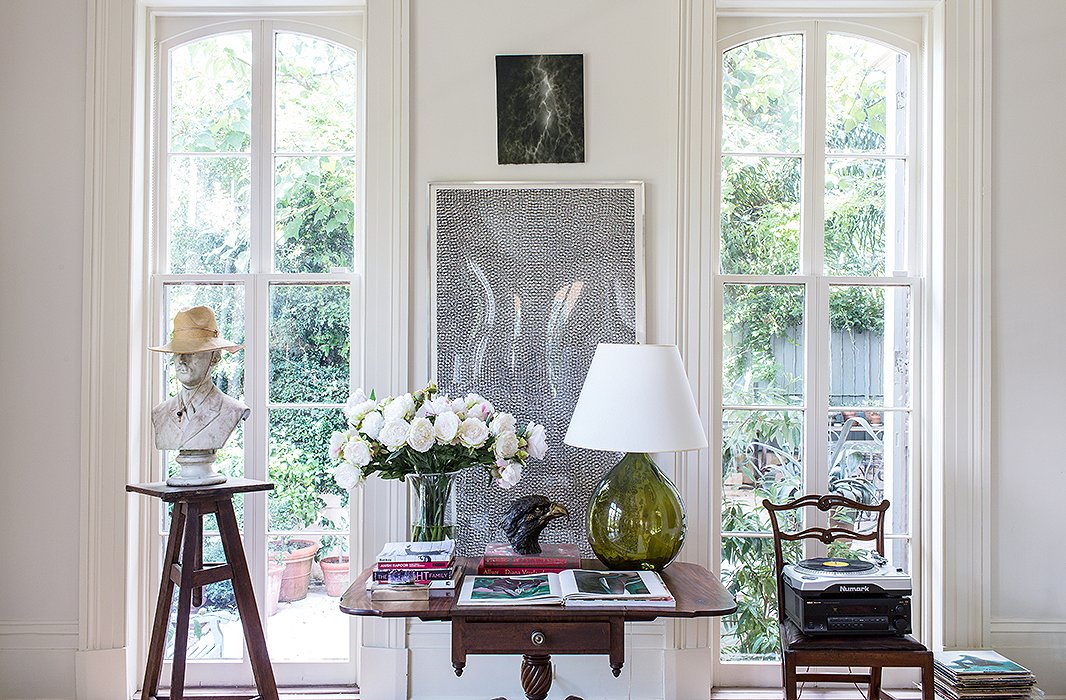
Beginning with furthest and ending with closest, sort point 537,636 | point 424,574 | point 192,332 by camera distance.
→ point 192,332
point 424,574
point 537,636

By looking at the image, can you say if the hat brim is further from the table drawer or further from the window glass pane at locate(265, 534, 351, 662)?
the table drawer

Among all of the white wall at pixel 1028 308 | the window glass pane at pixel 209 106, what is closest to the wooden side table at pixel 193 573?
the window glass pane at pixel 209 106

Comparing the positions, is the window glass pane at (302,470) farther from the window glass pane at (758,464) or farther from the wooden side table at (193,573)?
the window glass pane at (758,464)

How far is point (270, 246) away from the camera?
3213 mm

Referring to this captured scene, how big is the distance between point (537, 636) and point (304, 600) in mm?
1384

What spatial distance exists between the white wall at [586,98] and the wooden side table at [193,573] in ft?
2.78

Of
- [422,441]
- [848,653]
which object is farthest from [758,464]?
[422,441]

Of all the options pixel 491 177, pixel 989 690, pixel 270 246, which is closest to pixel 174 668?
pixel 270 246

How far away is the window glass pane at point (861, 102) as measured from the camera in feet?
10.6

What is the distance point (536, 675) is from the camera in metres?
2.38

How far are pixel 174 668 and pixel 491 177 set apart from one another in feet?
6.83

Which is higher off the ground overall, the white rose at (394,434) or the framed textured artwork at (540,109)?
the framed textured artwork at (540,109)

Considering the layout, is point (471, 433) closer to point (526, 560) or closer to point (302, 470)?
point (526, 560)

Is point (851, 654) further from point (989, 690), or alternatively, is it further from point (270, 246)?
point (270, 246)
